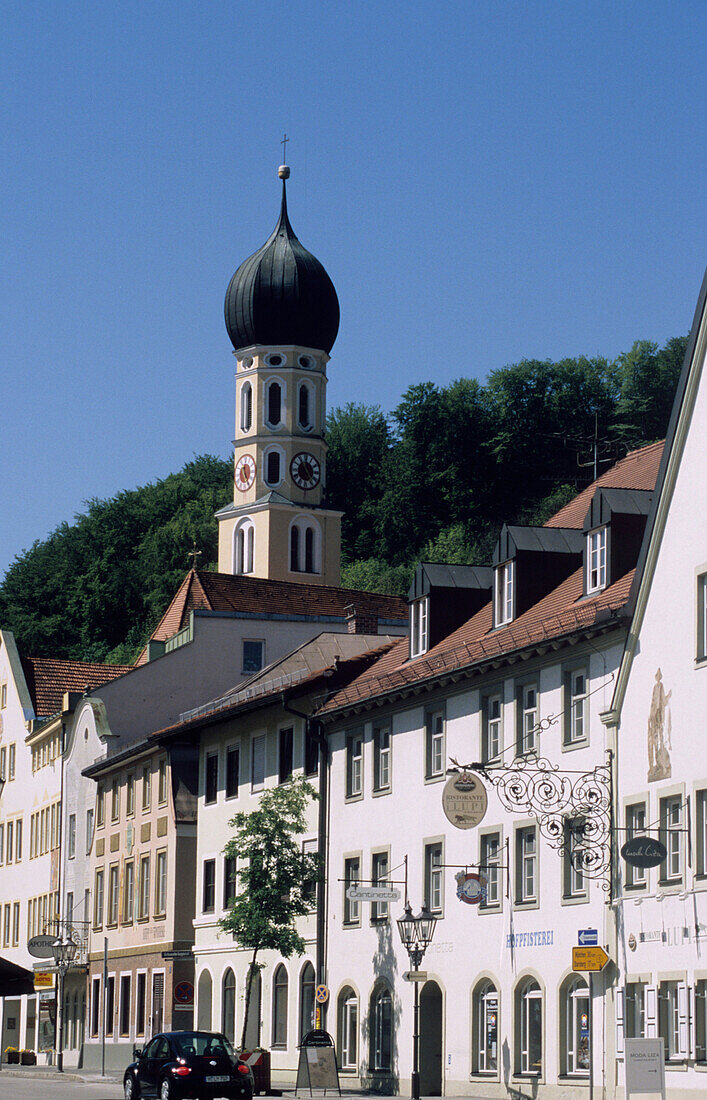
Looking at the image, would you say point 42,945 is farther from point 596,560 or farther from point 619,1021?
point 619,1021

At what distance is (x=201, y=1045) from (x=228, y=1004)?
1774cm

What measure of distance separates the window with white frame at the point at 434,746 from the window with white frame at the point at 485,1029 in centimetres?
508

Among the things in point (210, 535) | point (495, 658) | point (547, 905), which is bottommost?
point (547, 905)

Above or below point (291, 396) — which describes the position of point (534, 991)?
below

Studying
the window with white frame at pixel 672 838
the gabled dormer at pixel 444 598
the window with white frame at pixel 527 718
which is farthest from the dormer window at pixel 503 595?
the window with white frame at pixel 672 838

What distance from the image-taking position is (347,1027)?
4528cm

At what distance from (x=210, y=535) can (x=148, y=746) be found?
185 ft

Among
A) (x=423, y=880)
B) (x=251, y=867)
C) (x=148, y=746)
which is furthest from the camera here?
(x=148, y=746)

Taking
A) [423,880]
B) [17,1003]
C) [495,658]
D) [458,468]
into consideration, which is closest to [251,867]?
[423,880]

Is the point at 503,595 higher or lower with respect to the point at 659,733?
higher

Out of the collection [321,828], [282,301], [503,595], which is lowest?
[321,828]

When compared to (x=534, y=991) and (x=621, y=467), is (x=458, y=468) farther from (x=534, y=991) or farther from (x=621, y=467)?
(x=534, y=991)

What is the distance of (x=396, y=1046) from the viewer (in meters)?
42.3

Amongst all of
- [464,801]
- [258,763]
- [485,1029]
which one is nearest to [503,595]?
[464,801]
